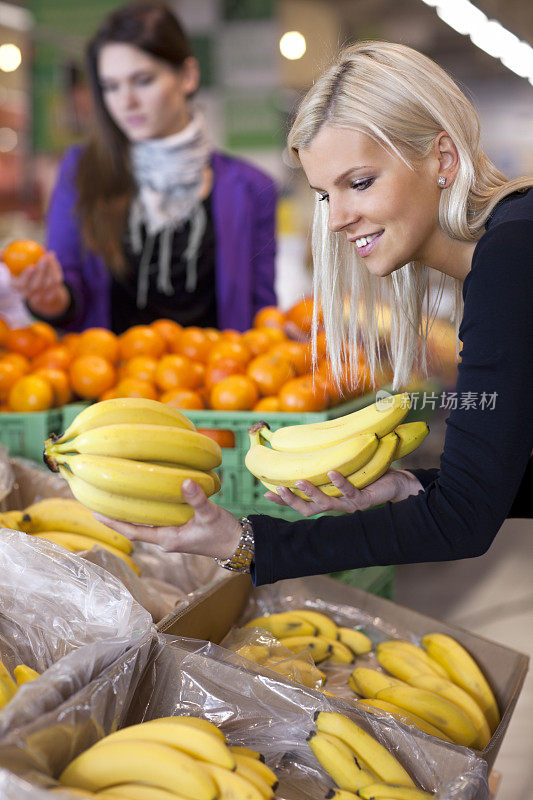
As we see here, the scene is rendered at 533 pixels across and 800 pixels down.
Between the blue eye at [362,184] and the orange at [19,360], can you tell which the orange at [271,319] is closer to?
the orange at [19,360]

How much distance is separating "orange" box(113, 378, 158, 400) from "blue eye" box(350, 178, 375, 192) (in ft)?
2.73

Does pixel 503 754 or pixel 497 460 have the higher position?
pixel 497 460

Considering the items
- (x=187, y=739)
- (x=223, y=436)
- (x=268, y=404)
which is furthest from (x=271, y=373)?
(x=187, y=739)

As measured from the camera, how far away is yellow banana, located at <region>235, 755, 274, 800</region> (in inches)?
36.5

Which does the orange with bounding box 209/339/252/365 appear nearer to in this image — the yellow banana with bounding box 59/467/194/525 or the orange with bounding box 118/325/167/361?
the orange with bounding box 118/325/167/361

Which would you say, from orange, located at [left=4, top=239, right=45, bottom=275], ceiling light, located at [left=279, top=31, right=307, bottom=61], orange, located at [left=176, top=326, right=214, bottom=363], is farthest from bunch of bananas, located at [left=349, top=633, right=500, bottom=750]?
ceiling light, located at [left=279, top=31, right=307, bottom=61]

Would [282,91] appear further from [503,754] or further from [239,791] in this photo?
[239,791]

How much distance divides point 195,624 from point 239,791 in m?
0.52

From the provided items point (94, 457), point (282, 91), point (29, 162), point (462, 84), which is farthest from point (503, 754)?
point (29, 162)

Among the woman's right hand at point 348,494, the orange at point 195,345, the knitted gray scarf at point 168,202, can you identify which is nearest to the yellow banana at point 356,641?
the woman's right hand at point 348,494

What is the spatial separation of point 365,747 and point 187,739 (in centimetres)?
27

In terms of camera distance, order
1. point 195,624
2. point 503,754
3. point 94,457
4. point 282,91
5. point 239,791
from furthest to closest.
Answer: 1. point 282,91
2. point 503,754
3. point 195,624
4. point 94,457
5. point 239,791

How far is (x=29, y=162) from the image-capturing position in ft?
18.0

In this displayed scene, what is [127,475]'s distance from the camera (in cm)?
99
